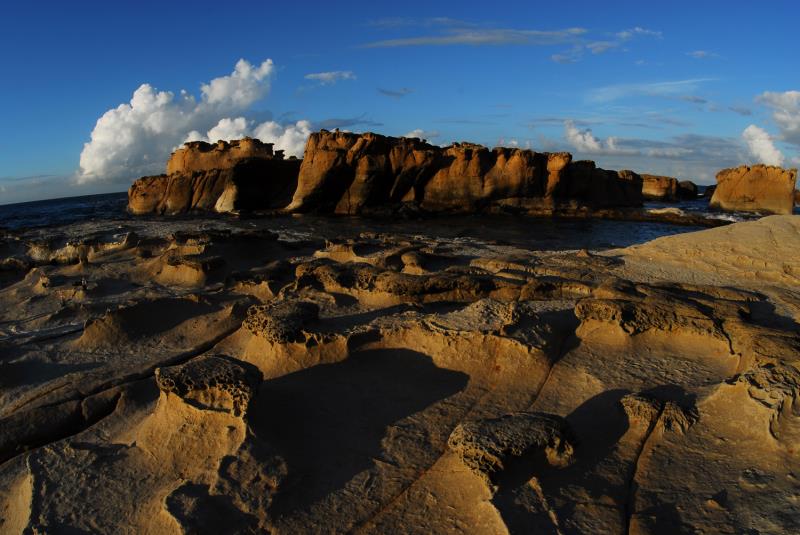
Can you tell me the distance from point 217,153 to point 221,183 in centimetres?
440

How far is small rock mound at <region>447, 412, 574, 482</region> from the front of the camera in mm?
3732

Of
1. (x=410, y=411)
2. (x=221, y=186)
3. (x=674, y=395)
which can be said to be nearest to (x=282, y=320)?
(x=410, y=411)

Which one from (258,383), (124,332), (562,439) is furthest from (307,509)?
(124,332)

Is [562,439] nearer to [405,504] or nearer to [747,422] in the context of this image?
[405,504]

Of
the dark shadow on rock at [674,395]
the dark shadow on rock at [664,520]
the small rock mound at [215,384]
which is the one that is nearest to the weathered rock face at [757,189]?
the dark shadow on rock at [674,395]

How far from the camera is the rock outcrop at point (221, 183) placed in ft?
130

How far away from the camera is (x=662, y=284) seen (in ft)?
27.2

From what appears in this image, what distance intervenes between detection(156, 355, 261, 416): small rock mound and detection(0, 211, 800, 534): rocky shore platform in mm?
17

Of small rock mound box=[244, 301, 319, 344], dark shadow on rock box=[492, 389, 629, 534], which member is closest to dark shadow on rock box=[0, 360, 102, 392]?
small rock mound box=[244, 301, 319, 344]

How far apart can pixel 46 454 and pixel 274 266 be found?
19.0 ft

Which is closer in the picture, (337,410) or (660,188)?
(337,410)

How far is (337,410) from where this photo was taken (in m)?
4.83

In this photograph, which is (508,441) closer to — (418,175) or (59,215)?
(418,175)

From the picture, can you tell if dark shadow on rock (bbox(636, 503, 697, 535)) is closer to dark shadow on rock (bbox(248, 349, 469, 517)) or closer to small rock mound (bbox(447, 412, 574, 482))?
small rock mound (bbox(447, 412, 574, 482))
